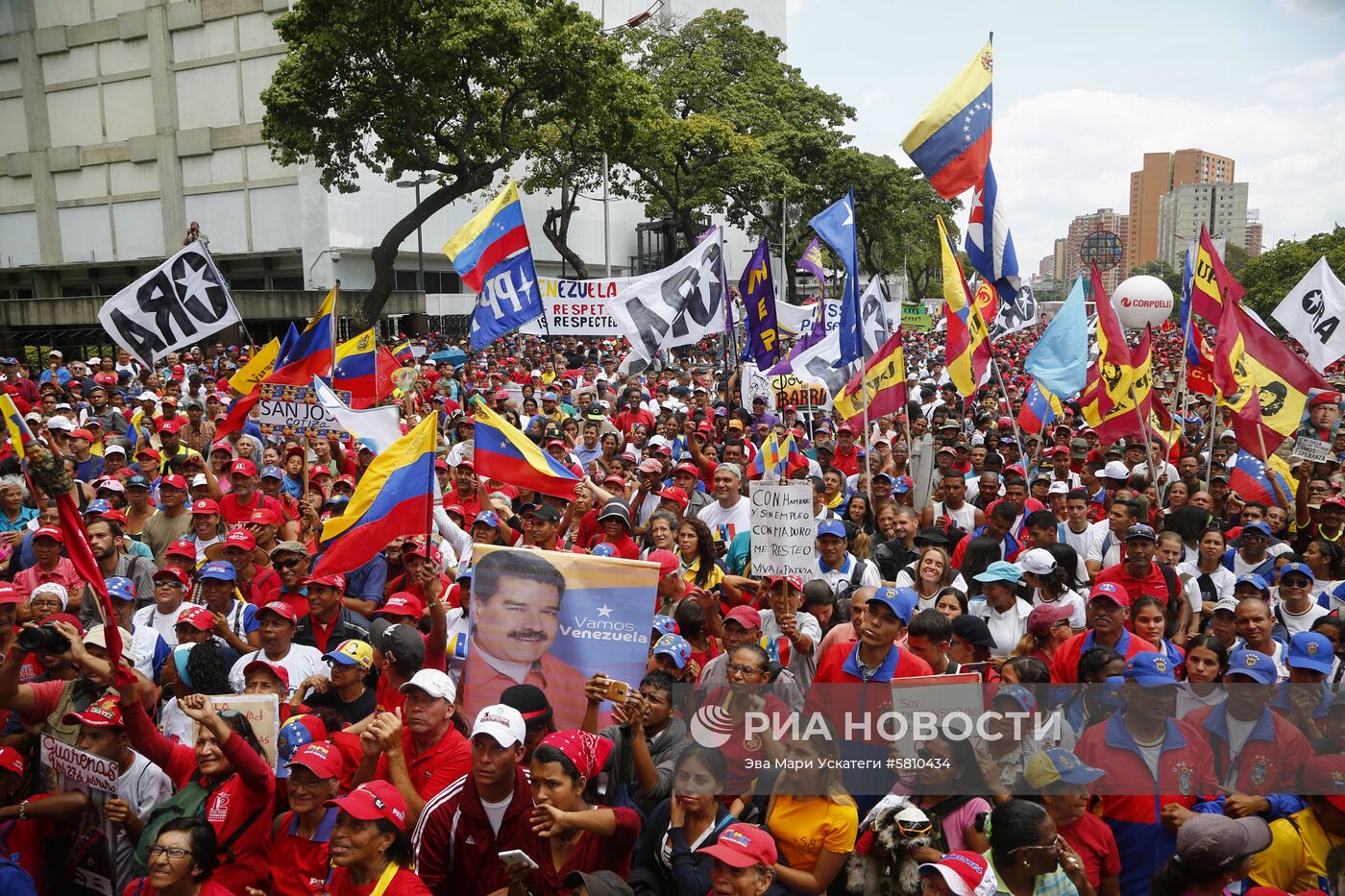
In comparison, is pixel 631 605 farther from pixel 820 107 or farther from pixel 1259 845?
pixel 820 107

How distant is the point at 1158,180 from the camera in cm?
16012

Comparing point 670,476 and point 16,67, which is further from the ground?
point 16,67

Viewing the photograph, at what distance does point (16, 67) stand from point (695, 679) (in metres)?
51.3

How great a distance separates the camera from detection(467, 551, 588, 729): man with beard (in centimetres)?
491

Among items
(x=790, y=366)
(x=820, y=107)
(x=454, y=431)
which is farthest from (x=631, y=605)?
(x=820, y=107)

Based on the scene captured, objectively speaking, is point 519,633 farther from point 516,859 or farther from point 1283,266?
point 1283,266

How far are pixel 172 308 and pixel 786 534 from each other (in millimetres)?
8404

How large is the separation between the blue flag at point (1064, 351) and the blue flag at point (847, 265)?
86.6 inches

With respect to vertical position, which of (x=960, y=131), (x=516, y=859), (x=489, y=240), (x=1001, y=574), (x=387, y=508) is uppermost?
(x=960, y=131)

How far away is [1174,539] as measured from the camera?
7238mm

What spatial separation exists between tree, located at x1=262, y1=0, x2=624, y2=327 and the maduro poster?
65.1 ft

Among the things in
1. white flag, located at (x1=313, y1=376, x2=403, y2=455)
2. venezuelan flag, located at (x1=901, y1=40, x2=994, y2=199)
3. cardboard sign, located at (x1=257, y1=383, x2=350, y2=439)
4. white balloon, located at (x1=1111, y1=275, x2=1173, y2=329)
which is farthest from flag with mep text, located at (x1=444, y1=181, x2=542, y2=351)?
white balloon, located at (x1=1111, y1=275, x2=1173, y2=329)

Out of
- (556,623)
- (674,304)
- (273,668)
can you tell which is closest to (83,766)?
(273,668)

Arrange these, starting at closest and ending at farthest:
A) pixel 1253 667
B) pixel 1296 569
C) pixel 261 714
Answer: pixel 261 714, pixel 1253 667, pixel 1296 569
